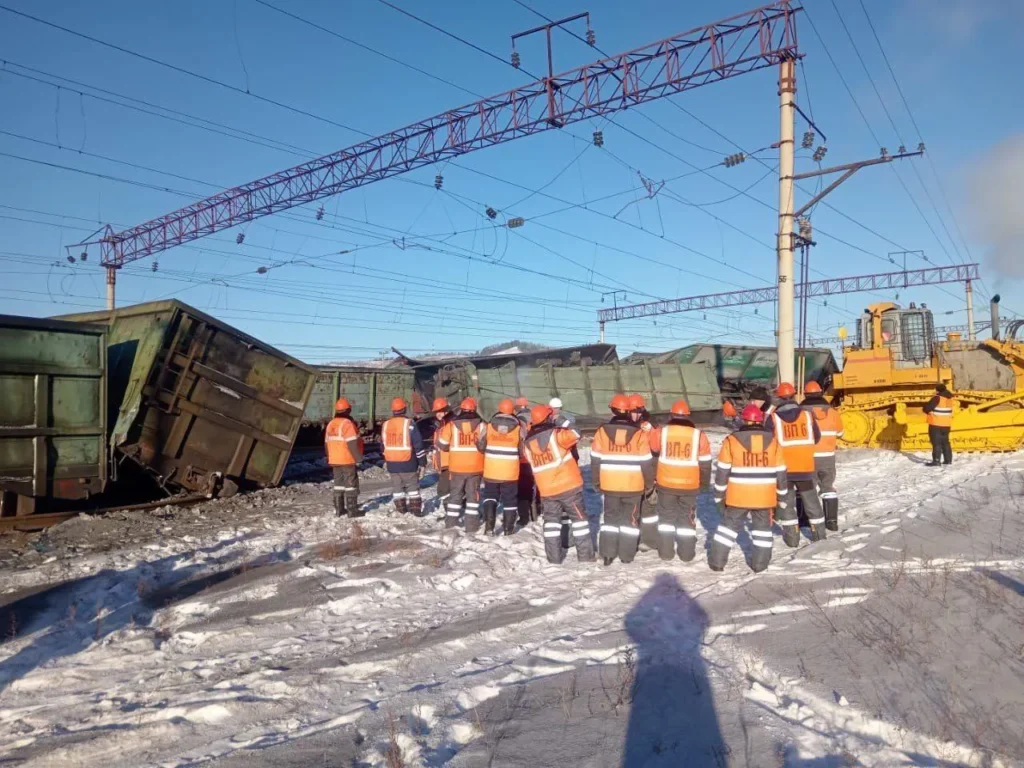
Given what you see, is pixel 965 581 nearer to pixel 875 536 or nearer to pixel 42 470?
pixel 875 536

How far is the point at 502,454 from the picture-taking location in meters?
8.55

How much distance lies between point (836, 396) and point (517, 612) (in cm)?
1408

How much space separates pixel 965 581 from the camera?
594 centimetres

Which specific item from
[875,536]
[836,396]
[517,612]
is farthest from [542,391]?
[517,612]

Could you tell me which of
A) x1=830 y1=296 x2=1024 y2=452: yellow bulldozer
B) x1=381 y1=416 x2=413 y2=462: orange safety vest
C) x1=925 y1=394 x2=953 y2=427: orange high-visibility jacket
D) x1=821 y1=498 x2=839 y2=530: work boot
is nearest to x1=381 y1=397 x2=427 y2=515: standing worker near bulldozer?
x1=381 y1=416 x2=413 y2=462: orange safety vest

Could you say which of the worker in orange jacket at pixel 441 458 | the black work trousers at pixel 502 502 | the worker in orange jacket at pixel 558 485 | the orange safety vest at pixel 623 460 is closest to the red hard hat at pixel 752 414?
the orange safety vest at pixel 623 460

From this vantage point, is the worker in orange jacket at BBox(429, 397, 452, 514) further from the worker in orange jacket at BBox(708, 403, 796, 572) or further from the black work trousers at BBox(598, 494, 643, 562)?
the worker in orange jacket at BBox(708, 403, 796, 572)

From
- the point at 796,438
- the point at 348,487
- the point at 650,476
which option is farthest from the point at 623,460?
→ the point at 348,487

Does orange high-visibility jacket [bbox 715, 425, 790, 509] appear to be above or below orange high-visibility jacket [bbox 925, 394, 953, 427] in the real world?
below

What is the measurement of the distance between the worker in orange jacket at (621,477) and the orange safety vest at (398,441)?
339 cm

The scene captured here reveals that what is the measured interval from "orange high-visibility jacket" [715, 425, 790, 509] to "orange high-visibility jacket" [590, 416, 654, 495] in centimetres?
80

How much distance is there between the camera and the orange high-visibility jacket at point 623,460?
7.15 m

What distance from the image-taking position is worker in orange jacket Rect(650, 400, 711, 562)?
Answer: 7.10 meters

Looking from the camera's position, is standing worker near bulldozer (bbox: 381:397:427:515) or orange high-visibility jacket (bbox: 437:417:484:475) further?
standing worker near bulldozer (bbox: 381:397:427:515)
